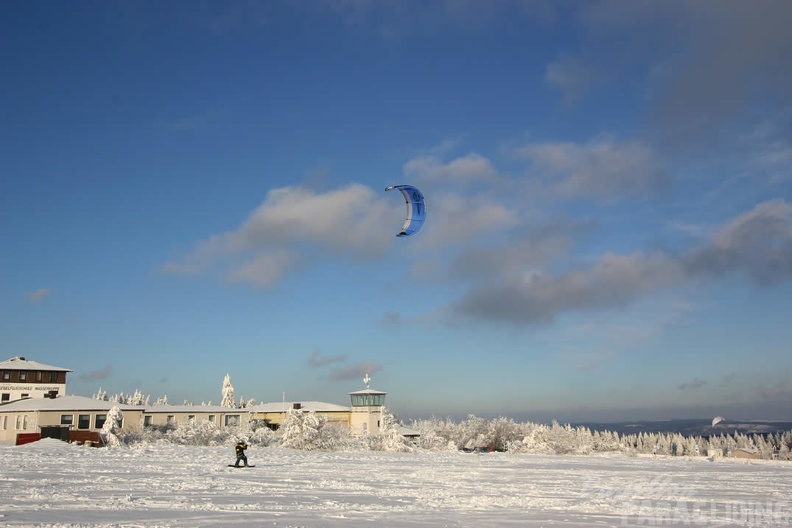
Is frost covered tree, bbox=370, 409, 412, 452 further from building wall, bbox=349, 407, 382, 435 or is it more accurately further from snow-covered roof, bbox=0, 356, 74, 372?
snow-covered roof, bbox=0, 356, 74, 372

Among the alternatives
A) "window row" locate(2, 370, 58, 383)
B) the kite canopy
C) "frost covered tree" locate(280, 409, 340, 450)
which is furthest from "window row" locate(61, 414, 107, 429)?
the kite canopy

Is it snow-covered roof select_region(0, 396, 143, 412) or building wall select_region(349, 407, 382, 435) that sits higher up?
snow-covered roof select_region(0, 396, 143, 412)

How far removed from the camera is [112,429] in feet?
157

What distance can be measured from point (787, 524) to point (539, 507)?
264 inches

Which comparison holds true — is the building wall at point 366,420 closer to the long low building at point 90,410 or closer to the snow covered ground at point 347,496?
the long low building at point 90,410

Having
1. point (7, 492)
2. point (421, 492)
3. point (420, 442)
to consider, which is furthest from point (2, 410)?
point (421, 492)

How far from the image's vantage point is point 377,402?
72188 millimetres

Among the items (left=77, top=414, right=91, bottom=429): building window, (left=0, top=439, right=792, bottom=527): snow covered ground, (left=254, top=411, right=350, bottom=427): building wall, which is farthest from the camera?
(left=254, top=411, right=350, bottom=427): building wall

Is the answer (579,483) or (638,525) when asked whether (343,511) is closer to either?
(638,525)

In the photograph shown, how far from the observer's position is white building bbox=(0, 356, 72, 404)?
7250cm
